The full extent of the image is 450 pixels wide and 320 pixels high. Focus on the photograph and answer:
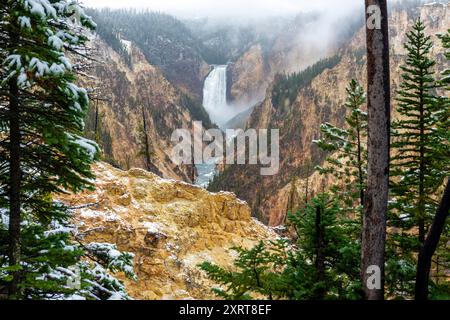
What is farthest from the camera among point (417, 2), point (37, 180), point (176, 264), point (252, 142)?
point (417, 2)

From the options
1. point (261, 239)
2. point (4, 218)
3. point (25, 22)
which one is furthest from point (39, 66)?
point (261, 239)

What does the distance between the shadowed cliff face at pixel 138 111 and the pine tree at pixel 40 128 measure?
77.9 meters

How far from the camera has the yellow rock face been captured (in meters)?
19.5

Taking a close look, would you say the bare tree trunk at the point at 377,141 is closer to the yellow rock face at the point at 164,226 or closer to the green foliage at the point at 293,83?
the yellow rock face at the point at 164,226

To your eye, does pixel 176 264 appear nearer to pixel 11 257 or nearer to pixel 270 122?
pixel 11 257

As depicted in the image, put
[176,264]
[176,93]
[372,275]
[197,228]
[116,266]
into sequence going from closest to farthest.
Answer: [372,275] → [116,266] → [176,264] → [197,228] → [176,93]

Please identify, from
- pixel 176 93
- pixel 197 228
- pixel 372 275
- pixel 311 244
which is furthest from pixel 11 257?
pixel 176 93

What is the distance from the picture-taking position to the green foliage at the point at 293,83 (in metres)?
129

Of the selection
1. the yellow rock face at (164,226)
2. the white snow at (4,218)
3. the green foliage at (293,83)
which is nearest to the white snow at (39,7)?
the white snow at (4,218)

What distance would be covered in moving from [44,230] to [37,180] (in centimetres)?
78

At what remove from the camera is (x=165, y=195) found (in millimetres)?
25625

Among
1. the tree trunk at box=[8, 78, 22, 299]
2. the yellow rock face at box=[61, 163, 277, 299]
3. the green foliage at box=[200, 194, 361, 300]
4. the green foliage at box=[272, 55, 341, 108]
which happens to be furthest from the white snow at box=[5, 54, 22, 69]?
the green foliage at box=[272, 55, 341, 108]

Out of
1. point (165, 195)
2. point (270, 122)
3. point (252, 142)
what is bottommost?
point (165, 195)

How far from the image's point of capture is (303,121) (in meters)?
118
